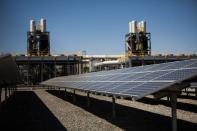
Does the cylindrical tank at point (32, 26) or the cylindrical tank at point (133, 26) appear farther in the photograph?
the cylindrical tank at point (32, 26)

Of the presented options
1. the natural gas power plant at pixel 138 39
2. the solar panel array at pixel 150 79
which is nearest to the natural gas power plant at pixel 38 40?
the natural gas power plant at pixel 138 39

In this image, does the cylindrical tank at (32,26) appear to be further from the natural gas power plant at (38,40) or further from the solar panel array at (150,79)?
the solar panel array at (150,79)

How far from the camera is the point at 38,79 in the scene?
74.8 metres

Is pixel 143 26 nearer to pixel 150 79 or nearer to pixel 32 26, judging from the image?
pixel 32 26

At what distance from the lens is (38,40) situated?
66.7 metres

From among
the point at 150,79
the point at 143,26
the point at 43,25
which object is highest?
the point at 43,25

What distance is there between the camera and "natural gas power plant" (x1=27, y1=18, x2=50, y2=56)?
66.0m

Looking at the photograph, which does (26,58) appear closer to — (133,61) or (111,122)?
(133,61)

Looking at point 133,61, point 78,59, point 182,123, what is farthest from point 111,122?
point 78,59

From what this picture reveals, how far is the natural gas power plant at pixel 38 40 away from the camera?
66.0m

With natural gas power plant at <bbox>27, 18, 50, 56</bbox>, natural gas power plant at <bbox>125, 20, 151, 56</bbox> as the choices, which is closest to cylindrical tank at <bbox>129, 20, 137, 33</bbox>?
natural gas power plant at <bbox>125, 20, 151, 56</bbox>

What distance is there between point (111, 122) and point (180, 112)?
16.0 feet

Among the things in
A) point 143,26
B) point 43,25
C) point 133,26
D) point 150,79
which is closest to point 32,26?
point 43,25

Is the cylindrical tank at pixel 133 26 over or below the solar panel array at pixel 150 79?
over
